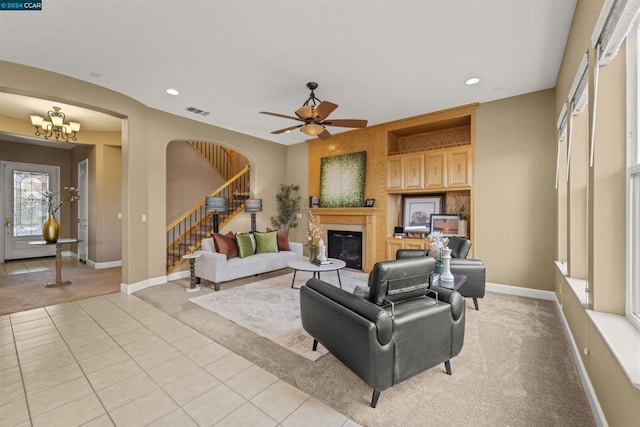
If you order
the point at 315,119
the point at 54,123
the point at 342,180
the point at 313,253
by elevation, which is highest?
the point at 54,123

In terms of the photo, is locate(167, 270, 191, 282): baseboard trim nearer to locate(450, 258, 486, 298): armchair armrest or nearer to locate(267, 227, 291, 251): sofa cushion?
locate(267, 227, 291, 251): sofa cushion

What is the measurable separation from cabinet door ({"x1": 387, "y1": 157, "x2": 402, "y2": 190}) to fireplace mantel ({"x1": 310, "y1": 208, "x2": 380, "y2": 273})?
24.8 inches

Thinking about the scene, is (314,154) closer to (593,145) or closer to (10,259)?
(593,145)

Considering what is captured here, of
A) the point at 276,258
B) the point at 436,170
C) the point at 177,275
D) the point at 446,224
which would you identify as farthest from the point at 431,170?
the point at 177,275

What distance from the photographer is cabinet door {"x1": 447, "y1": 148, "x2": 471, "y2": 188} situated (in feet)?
15.6

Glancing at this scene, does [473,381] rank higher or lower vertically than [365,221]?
lower

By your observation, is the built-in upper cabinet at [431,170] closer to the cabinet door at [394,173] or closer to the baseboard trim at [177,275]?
the cabinet door at [394,173]

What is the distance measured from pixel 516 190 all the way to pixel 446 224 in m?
1.23

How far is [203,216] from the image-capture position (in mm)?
6961

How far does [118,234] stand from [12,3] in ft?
17.7

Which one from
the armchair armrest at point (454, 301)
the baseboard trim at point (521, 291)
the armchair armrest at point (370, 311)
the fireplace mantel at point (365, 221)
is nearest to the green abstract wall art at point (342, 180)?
the fireplace mantel at point (365, 221)

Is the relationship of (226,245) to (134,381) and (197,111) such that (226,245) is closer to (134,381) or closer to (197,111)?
(197,111)

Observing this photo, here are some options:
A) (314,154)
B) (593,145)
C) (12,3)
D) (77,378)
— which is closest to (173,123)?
(12,3)

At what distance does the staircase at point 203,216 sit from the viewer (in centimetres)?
577
